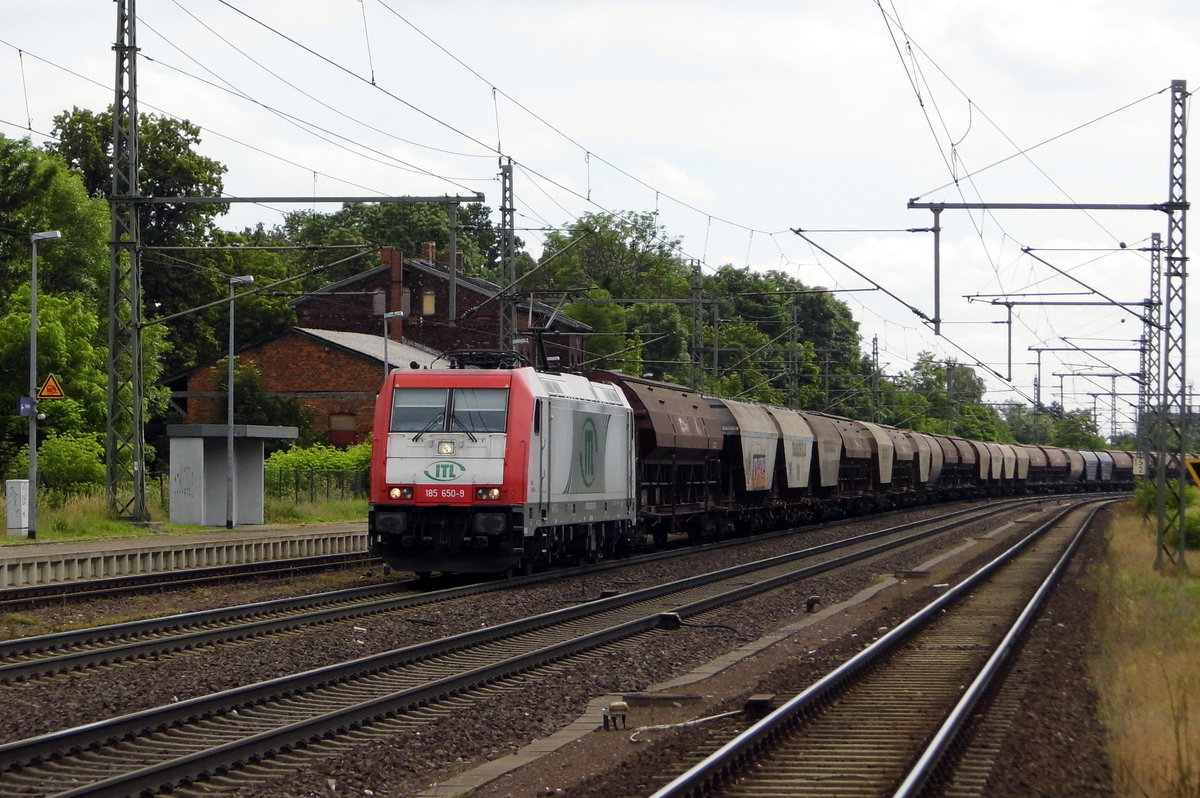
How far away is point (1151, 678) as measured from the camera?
13.3m

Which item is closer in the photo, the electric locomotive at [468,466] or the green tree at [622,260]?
the electric locomotive at [468,466]

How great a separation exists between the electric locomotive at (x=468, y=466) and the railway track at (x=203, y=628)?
635 mm

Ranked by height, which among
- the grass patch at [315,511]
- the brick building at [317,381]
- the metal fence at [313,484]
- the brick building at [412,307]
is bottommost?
the grass patch at [315,511]

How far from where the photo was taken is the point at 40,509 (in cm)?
3212

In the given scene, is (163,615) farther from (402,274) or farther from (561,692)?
(402,274)

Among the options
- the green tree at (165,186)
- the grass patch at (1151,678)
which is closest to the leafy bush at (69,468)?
the grass patch at (1151,678)

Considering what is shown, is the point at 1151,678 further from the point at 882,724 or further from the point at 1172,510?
the point at 1172,510

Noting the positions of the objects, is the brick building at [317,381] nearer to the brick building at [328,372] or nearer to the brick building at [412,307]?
the brick building at [328,372]

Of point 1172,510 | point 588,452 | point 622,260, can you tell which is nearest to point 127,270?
point 588,452

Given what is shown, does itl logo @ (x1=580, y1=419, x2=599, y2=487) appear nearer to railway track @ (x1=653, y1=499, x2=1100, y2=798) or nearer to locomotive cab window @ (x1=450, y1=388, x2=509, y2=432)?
locomotive cab window @ (x1=450, y1=388, x2=509, y2=432)

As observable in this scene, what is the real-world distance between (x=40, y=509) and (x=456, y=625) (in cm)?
1827

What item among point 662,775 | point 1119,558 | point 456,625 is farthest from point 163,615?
point 1119,558

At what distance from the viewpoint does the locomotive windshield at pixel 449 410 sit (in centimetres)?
2134

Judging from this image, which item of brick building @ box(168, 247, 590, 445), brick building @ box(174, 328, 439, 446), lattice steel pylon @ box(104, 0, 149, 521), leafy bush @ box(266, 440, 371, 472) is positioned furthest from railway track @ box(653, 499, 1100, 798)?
brick building @ box(174, 328, 439, 446)
